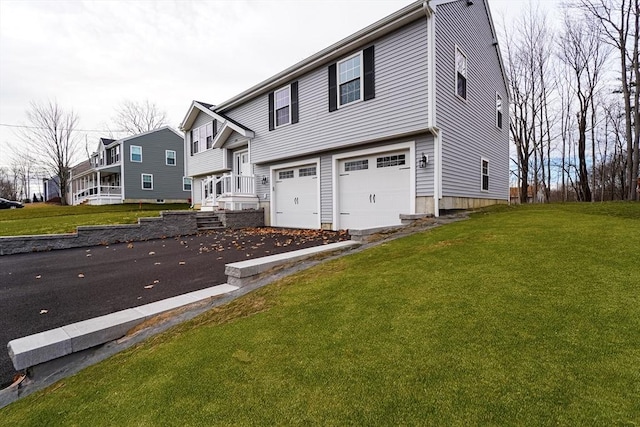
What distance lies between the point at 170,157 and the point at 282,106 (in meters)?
21.0

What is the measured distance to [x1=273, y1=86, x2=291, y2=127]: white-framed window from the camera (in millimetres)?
11719

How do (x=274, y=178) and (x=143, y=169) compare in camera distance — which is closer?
(x=274, y=178)

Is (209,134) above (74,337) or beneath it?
above

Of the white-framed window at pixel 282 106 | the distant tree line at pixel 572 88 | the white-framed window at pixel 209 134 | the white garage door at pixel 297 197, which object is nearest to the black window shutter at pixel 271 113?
the white-framed window at pixel 282 106

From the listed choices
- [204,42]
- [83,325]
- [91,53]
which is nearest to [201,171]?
[204,42]

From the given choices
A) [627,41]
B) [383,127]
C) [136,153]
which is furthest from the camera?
[136,153]

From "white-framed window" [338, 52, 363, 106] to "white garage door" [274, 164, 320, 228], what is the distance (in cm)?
268

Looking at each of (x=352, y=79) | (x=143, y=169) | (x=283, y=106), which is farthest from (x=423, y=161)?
(x=143, y=169)

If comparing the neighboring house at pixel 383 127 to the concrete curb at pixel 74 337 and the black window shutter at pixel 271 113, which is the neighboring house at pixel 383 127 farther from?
the concrete curb at pixel 74 337

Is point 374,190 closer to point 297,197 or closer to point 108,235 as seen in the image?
point 297,197

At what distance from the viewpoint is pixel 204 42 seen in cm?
1509

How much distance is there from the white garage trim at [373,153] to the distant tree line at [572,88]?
13209mm

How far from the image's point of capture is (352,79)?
9.48 metres

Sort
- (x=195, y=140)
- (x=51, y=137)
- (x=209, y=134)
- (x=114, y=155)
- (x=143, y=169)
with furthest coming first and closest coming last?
(x=51, y=137), (x=114, y=155), (x=143, y=169), (x=195, y=140), (x=209, y=134)
